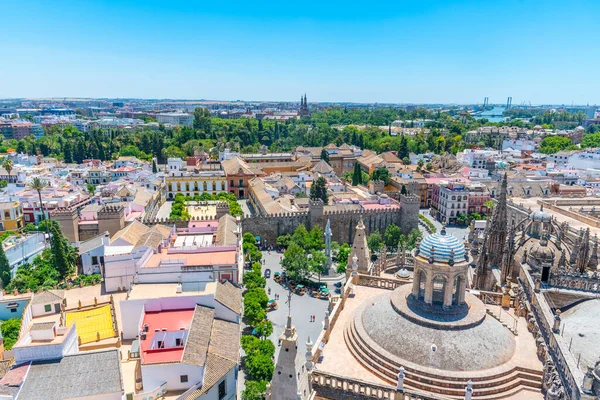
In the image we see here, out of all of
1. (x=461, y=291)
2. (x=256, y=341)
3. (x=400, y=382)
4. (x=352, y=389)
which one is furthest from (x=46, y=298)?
(x=461, y=291)

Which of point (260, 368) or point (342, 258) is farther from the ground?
point (342, 258)

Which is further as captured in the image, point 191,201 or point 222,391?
point 191,201

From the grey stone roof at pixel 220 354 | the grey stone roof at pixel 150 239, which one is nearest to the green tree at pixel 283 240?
the grey stone roof at pixel 150 239

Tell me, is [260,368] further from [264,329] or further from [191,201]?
[191,201]

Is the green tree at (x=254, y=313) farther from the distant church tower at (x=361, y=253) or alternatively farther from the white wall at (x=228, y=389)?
the distant church tower at (x=361, y=253)

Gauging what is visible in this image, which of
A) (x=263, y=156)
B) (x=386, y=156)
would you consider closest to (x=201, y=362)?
(x=263, y=156)

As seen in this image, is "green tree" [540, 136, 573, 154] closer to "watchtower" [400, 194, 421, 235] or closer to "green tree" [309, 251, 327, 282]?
"watchtower" [400, 194, 421, 235]
